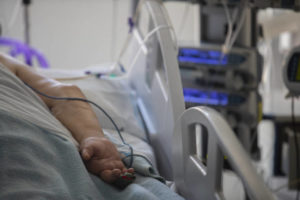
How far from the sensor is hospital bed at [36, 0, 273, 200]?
51 cm

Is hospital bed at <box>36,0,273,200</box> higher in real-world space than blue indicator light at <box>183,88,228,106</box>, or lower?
higher

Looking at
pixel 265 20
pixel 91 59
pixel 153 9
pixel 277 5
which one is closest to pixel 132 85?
pixel 153 9

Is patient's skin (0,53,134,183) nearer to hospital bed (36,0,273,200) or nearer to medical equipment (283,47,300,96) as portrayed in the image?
hospital bed (36,0,273,200)

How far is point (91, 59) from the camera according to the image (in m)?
3.88

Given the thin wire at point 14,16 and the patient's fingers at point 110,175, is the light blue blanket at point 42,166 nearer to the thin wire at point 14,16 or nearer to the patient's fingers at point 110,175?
the patient's fingers at point 110,175

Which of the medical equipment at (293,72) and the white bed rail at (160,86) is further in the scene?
the medical equipment at (293,72)

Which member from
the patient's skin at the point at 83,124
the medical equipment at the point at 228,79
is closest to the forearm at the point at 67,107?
the patient's skin at the point at 83,124

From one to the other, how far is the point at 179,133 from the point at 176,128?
0.08ft

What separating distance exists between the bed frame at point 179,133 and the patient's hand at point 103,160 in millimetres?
135

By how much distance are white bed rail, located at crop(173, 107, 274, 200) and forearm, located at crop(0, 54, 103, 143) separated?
23 cm

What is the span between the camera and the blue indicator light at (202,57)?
191 centimetres

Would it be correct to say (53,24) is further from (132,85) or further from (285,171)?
(285,171)

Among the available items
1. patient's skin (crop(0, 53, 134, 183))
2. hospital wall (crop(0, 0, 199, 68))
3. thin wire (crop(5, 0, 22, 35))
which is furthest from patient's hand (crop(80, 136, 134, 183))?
thin wire (crop(5, 0, 22, 35))

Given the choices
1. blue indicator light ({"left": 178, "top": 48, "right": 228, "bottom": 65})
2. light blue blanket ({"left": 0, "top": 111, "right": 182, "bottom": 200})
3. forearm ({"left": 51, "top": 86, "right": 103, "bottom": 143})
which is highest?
light blue blanket ({"left": 0, "top": 111, "right": 182, "bottom": 200})
